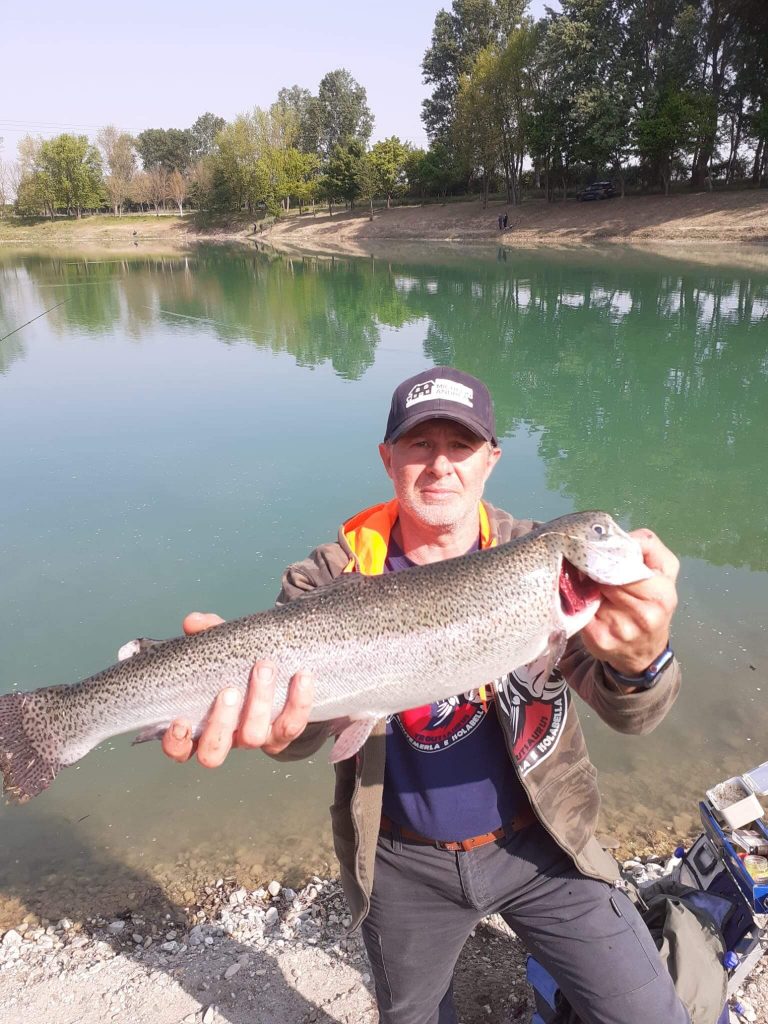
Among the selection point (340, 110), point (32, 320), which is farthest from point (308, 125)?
point (32, 320)

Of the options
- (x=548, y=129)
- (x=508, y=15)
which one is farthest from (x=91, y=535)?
(x=508, y=15)

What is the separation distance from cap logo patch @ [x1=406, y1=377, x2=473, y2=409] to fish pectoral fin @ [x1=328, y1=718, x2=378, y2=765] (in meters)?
1.48

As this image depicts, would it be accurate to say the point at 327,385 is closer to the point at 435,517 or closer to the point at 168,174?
the point at 435,517

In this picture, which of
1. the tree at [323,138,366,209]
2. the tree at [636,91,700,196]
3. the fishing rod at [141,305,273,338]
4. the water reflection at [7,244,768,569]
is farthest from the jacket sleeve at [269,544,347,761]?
the tree at [323,138,366,209]

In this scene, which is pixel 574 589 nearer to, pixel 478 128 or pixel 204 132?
pixel 478 128

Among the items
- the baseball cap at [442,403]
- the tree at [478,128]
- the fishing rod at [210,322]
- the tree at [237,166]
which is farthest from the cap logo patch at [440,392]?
the tree at [237,166]

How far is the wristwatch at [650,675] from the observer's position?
105 inches

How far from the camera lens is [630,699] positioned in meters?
2.69

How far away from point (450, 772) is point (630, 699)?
2.74 ft

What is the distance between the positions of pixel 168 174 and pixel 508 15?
223ft

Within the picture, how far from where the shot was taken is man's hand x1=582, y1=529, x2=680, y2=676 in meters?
2.50

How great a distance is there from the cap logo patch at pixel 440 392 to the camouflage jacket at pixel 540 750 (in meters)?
0.78

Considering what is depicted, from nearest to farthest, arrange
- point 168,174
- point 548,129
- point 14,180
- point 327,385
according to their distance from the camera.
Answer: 1. point 327,385
2. point 548,129
3. point 168,174
4. point 14,180

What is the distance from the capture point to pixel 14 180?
125312mm
